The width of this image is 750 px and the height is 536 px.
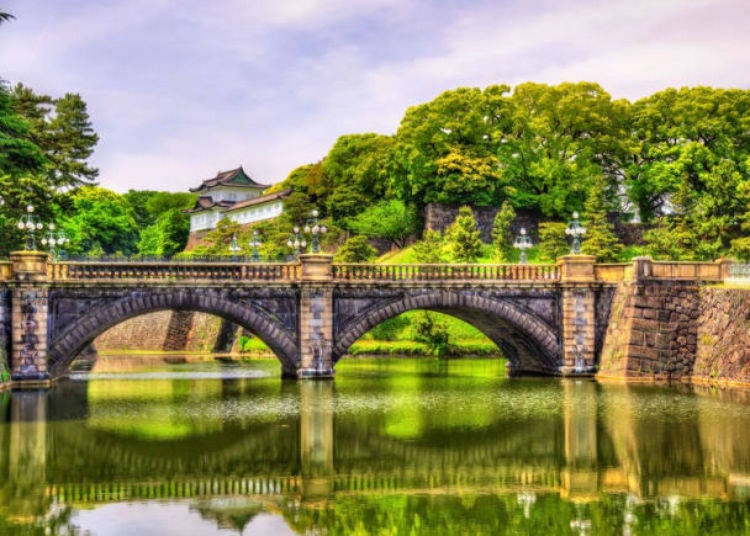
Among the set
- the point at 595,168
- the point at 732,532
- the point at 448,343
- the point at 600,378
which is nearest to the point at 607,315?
the point at 600,378

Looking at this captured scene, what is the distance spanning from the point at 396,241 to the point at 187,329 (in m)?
19.6

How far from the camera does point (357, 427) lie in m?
26.7

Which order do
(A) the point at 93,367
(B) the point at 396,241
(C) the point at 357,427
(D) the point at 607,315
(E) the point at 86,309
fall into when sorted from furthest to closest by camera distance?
(B) the point at 396,241 → (A) the point at 93,367 → (D) the point at 607,315 → (E) the point at 86,309 → (C) the point at 357,427

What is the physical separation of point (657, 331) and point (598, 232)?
26.1m

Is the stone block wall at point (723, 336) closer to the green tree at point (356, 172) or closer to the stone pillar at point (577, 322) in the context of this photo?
the stone pillar at point (577, 322)

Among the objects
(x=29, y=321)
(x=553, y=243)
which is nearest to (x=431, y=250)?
(x=553, y=243)

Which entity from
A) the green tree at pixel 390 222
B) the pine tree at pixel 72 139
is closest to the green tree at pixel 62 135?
the pine tree at pixel 72 139

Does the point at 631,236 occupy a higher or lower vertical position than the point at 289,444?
higher

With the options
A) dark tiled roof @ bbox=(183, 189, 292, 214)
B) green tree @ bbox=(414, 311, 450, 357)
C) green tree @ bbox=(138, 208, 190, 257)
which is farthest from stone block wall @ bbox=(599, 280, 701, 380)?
green tree @ bbox=(138, 208, 190, 257)

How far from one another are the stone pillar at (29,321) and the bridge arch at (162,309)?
1.91 feet

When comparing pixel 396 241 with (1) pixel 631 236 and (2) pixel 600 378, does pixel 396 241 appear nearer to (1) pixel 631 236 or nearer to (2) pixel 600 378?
(1) pixel 631 236

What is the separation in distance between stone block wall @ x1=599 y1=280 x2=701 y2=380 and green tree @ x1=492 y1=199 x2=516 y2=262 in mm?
27142

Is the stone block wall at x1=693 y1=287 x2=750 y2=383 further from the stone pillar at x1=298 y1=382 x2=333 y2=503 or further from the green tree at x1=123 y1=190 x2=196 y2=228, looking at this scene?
the green tree at x1=123 y1=190 x2=196 y2=228

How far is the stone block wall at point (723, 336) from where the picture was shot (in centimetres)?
3678
